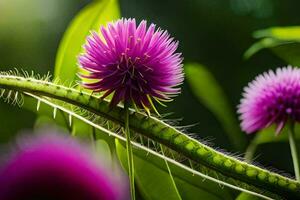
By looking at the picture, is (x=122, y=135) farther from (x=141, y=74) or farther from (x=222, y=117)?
(x=222, y=117)

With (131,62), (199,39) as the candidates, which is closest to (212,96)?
(199,39)

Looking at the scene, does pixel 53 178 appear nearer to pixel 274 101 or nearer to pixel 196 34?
pixel 274 101

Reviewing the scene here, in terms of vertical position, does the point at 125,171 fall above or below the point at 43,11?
below

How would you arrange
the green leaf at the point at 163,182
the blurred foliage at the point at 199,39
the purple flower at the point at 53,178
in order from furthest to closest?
the blurred foliage at the point at 199,39
the green leaf at the point at 163,182
the purple flower at the point at 53,178

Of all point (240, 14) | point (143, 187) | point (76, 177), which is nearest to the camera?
point (76, 177)

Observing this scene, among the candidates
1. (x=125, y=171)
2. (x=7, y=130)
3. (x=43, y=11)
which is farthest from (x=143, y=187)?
(x=43, y=11)

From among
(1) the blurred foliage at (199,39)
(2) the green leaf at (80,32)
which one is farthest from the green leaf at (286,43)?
(2) the green leaf at (80,32)

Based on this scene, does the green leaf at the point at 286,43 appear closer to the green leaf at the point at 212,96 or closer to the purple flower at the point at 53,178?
the green leaf at the point at 212,96
